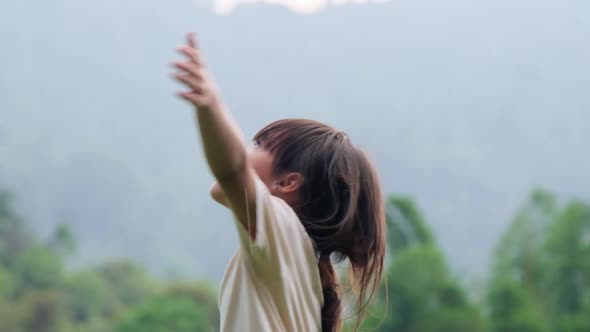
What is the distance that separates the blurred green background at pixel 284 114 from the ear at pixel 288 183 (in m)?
10.2

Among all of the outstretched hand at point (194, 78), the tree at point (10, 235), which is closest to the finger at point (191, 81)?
the outstretched hand at point (194, 78)

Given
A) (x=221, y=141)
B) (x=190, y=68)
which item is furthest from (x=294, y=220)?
(x=190, y=68)

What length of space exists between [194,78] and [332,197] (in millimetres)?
433

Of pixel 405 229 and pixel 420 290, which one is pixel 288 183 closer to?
pixel 420 290

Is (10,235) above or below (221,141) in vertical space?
above

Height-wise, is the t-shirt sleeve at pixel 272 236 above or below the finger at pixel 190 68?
below

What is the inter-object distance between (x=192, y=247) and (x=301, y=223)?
A: 29.5 m

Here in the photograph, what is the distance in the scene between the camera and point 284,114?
29.4 m

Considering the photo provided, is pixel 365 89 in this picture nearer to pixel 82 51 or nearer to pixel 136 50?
pixel 136 50

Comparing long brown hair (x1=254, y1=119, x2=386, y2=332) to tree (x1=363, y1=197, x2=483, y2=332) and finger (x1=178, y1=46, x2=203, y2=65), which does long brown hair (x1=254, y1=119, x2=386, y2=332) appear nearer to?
finger (x1=178, y1=46, x2=203, y2=65)

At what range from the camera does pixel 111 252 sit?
32.4 meters

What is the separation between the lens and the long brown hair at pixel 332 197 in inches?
60.3

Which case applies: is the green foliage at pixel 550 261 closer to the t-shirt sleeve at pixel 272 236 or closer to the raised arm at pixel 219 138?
the t-shirt sleeve at pixel 272 236

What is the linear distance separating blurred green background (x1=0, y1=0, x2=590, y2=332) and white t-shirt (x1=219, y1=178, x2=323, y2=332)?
402 inches
